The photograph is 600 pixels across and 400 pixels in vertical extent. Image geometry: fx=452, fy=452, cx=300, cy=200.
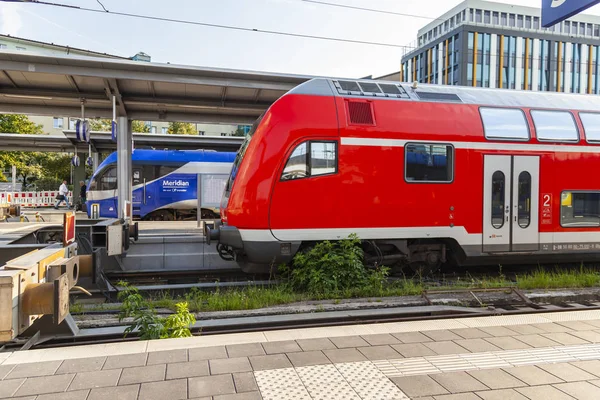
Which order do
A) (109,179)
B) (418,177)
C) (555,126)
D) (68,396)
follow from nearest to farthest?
(68,396), (418,177), (555,126), (109,179)

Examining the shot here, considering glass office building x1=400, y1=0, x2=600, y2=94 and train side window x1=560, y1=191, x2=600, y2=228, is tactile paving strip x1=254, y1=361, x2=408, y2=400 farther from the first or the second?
glass office building x1=400, y1=0, x2=600, y2=94

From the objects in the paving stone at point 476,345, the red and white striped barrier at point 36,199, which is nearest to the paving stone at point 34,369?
the paving stone at point 476,345

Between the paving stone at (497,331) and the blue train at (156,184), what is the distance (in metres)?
14.8

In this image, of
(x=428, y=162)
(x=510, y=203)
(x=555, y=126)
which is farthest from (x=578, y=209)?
(x=428, y=162)

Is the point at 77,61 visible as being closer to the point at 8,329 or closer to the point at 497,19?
the point at 8,329

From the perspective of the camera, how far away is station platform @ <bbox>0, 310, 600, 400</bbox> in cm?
339

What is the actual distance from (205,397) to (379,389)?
1.30m

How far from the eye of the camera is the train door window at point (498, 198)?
27.0 ft

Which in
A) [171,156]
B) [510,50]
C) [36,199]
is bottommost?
[36,199]

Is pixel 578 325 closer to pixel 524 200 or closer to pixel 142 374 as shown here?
pixel 524 200

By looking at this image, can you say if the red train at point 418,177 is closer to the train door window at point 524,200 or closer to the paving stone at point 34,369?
the train door window at point 524,200

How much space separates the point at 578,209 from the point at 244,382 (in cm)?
780

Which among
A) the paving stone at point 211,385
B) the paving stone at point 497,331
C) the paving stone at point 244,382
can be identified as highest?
the paving stone at point 211,385

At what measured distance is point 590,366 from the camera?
3910 millimetres
